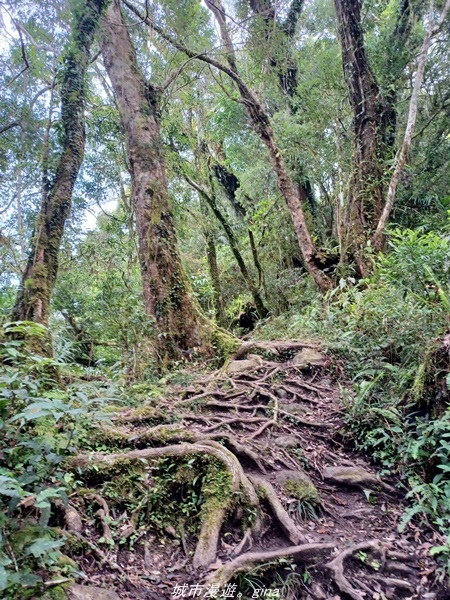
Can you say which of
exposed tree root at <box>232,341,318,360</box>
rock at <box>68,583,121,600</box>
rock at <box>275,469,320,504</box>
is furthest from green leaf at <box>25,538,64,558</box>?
exposed tree root at <box>232,341,318,360</box>

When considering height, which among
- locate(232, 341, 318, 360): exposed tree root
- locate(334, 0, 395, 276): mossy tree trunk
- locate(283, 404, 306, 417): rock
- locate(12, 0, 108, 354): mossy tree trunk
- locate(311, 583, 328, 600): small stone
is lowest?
locate(311, 583, 328, 600): small stone

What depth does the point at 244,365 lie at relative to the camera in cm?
571

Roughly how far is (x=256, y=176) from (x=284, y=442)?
31.9 feet

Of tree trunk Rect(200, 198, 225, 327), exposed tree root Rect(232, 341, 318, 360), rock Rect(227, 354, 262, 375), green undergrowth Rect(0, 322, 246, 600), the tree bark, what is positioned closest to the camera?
green undergrowth Rect(0, 322, 246, 600)

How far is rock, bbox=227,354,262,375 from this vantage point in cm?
554

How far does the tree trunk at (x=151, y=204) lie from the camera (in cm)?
638

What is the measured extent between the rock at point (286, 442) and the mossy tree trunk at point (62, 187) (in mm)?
2435

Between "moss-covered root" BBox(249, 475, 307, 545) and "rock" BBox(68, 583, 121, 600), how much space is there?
124 cm

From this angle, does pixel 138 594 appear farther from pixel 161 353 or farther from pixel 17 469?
pixel 161 353

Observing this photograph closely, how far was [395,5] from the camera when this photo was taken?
920 cm

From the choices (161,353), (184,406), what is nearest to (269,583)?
(184,406)

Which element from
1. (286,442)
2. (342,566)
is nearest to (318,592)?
(342,566)

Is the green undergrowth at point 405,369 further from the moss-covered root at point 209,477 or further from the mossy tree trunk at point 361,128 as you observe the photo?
the mossy tree trunk at point 361,128

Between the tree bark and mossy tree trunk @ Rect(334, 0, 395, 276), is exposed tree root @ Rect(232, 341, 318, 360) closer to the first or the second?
the tree bark
